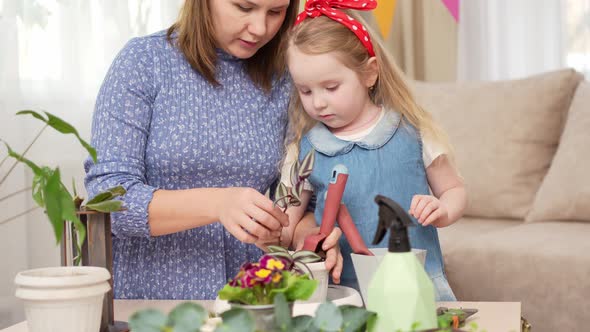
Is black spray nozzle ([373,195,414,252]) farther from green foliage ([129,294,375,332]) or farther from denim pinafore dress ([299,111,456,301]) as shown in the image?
denim pinafore dress ([299,111,456,301])

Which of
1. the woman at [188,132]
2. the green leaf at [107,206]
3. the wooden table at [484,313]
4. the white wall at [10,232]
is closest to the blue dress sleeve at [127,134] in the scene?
the woman at [188,132]

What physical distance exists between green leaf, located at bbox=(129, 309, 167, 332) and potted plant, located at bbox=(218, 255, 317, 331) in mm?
160

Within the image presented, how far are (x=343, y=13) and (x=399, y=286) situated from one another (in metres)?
0.80

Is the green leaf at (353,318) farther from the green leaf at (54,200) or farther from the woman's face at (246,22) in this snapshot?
the woman's face at (246,22)

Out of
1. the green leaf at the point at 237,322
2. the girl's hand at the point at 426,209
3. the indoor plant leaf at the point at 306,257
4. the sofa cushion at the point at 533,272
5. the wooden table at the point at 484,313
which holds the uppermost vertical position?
the girl's hand at the point at 426,209

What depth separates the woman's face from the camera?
143 cm

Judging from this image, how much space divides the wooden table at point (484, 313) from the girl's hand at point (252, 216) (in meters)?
0.13

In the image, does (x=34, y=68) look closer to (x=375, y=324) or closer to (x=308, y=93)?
(x=308, y=93)

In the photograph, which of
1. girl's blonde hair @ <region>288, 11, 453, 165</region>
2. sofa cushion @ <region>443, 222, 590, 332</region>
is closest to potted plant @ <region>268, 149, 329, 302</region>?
girl's blonde hair @ <region>288, 11, 453, 165</region>

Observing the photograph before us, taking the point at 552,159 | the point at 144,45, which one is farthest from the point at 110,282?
the point at 552,159

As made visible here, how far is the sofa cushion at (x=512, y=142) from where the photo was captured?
2.81 m

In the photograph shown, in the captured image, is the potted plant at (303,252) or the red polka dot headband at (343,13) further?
the red polka dot headband at (343,13)

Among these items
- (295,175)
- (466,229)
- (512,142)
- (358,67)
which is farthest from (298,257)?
(512,142)

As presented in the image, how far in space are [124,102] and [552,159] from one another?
1905 millimetres
